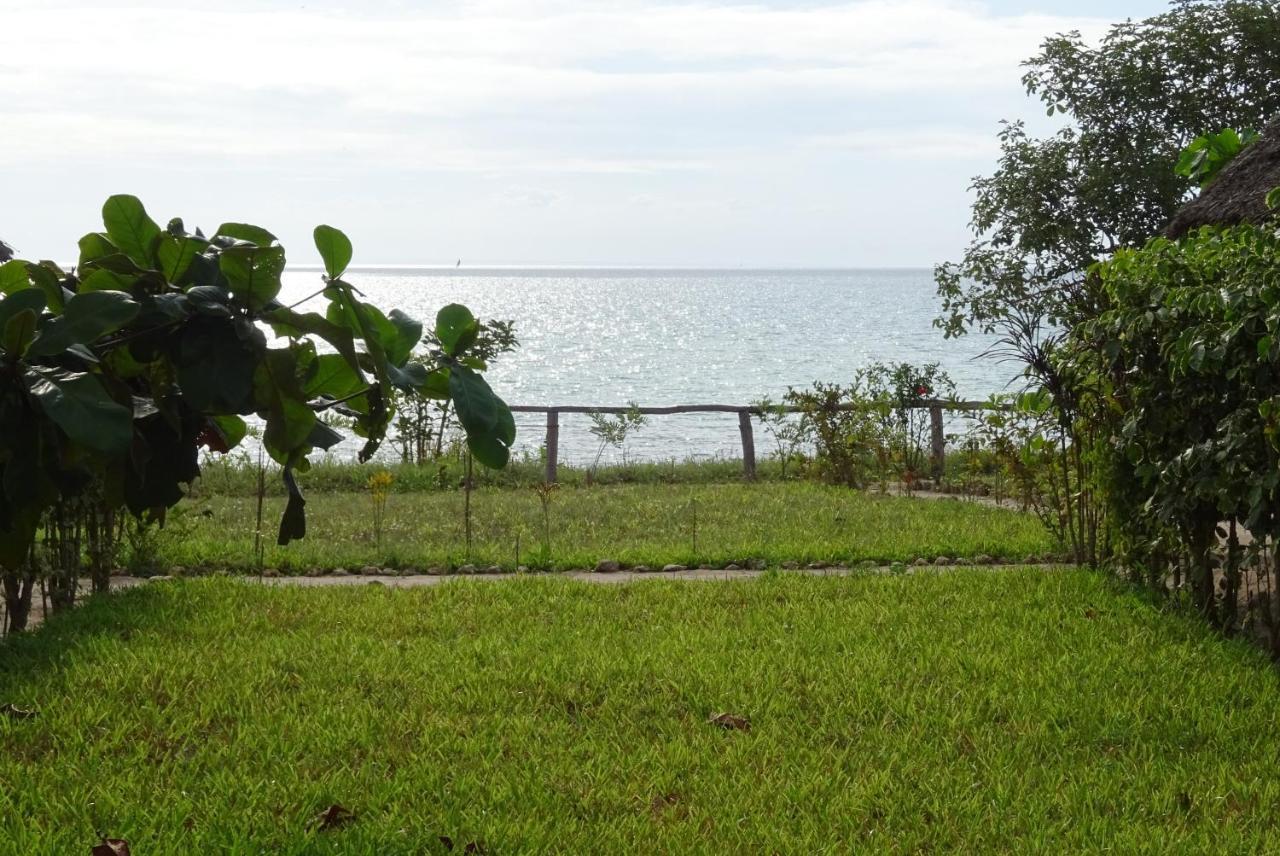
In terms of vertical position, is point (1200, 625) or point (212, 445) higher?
point (212, 445)

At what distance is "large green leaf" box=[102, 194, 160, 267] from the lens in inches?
60.0

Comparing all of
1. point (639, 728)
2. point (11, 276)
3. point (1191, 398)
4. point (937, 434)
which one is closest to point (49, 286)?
point (11, 276)

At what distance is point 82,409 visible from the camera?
1.29 m

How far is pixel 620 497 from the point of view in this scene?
1182 cm

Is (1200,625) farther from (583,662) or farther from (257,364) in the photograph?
(257,364)

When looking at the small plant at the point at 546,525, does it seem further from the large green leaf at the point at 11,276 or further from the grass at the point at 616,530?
the large green leaf at the point at 11,276

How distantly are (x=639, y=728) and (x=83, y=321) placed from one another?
3.29 metres

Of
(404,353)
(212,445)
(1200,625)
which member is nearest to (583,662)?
(1200,625)

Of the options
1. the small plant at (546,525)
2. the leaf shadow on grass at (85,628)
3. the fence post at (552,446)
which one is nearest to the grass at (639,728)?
the leaf shadow on grass at (85,628)

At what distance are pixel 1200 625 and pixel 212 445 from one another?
17.0ft

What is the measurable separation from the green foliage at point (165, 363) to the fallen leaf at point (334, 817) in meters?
2.11

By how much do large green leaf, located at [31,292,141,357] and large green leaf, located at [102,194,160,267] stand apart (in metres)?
0.18

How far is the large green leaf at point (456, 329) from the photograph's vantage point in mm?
1550

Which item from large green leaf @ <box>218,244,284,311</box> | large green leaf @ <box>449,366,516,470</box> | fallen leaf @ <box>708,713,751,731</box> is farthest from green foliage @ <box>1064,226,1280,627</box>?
large green leaf @ <box>218,244,284,311</box>
